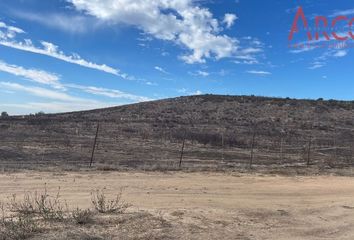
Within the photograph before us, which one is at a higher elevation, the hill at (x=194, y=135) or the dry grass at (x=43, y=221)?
the hill at (x=194, y=135)

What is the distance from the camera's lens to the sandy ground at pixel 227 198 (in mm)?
10312

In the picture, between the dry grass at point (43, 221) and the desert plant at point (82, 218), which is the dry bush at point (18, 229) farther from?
the desert plant at point (82, 218)

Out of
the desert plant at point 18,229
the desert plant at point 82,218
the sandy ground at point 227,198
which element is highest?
the sandy ground at point 227,198

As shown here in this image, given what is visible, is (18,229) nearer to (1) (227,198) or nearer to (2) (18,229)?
(2) (18,229)

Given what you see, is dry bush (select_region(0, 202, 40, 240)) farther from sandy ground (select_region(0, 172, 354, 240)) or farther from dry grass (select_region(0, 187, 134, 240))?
sandy ground (select_region(0, 172, 354, 240))

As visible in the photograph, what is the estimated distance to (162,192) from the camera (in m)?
15.7

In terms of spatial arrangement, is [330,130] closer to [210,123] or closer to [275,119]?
[275,119]

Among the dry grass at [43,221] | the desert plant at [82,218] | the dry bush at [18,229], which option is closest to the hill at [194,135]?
the dry grass at [43,221]

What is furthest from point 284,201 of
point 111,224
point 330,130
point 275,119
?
point 275,119

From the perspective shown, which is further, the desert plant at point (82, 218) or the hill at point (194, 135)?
the hill at point (194, 135)

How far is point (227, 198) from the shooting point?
1501 centimetres

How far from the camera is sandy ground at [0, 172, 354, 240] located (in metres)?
10.3

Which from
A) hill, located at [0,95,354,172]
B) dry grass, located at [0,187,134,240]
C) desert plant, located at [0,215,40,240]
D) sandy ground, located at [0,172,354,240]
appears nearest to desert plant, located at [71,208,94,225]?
dry grass, located at [0,187,134,240]

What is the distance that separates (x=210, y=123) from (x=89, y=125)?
59.9ft
